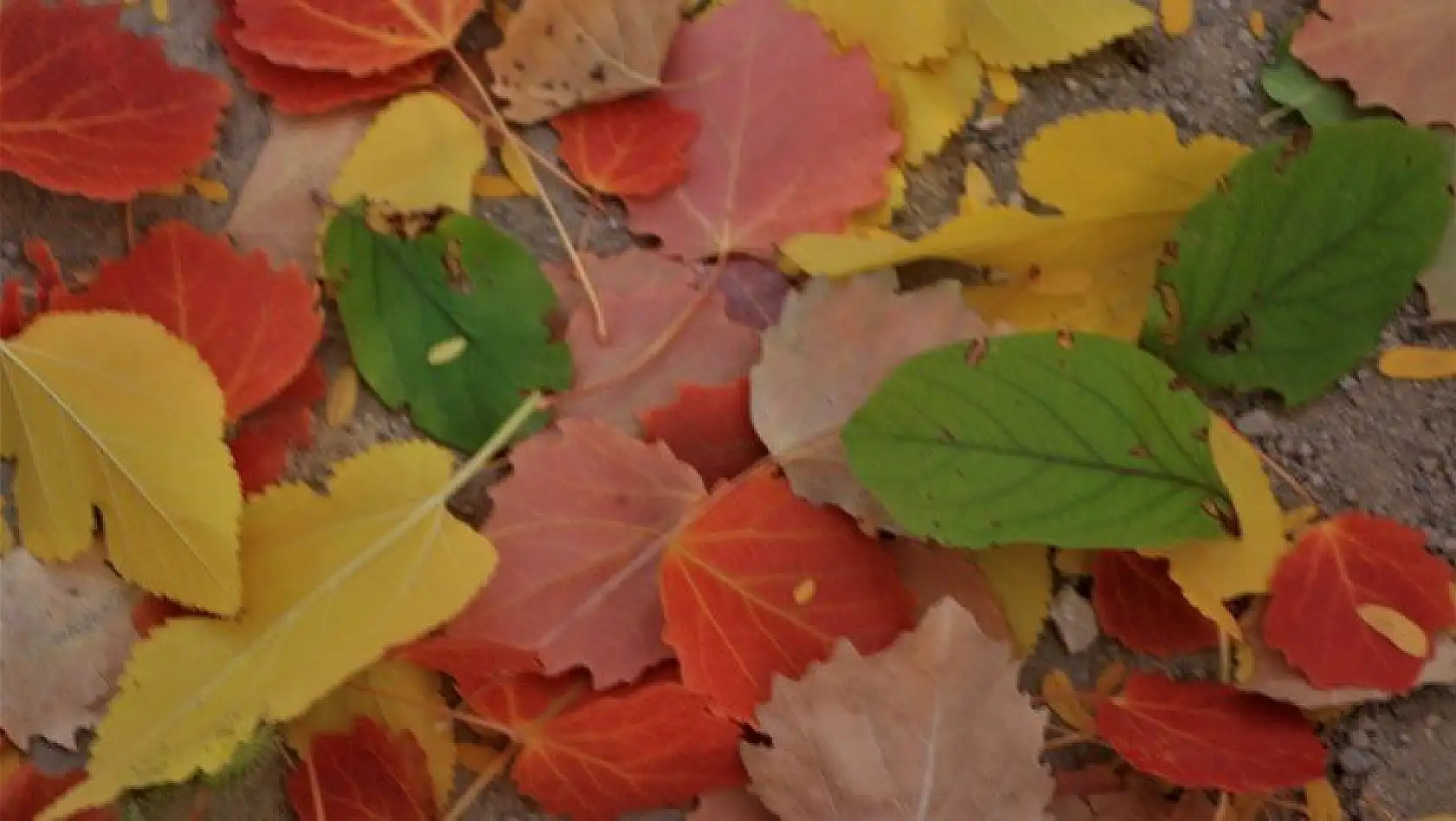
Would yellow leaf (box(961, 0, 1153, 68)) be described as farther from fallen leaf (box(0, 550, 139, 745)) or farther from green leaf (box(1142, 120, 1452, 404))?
fallen leaf (box(0, 550, 139, 745))

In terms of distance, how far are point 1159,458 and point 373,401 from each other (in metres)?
0.32

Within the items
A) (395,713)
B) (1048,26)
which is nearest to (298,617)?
(395,713)

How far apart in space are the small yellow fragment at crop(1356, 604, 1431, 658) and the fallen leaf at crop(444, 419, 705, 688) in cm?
27

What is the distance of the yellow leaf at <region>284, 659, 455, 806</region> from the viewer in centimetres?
55

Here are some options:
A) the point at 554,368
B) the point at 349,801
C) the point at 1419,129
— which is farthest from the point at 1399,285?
the point at 349,801

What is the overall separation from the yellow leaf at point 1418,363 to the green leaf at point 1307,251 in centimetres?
2

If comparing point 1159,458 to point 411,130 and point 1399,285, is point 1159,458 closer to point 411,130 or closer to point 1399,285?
point 1399,285

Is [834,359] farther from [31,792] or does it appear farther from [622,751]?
[31,792]

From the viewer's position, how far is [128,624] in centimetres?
54

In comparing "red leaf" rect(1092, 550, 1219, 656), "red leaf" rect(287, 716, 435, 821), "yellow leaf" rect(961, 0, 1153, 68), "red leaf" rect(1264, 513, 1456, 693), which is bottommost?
"red leaf" rect(287, 716, 435, 821)

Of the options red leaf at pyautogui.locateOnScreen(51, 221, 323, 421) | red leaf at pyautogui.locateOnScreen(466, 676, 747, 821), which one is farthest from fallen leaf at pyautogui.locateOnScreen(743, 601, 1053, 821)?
red leaf at pyautogui.locateOnScreen(51, 221, 323, 421)

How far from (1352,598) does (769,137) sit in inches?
11.8

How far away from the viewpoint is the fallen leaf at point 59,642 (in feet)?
1.77

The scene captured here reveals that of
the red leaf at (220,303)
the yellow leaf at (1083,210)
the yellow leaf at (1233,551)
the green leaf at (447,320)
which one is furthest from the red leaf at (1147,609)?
the red leaf at (220,303)
